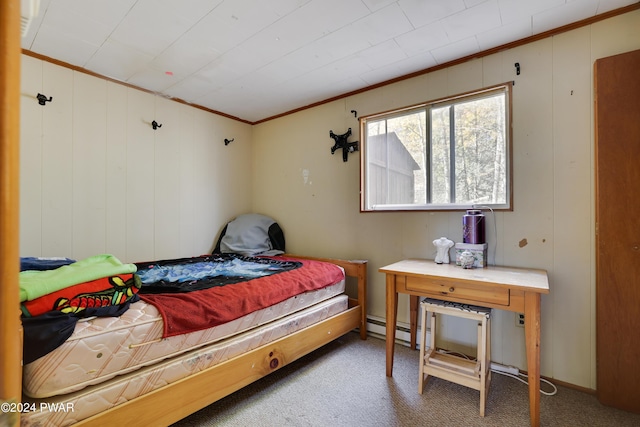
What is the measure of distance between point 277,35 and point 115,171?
1.78 m

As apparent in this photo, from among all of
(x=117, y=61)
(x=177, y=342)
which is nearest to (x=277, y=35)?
(x=117, y=61)

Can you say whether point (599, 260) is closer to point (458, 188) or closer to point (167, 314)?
point (458, 188)

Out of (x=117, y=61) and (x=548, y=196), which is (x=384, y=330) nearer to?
(x=548, y=196)

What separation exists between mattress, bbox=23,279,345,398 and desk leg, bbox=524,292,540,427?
5.12 feet

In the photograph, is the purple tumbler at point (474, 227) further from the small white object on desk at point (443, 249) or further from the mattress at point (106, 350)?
the mattress at point (106, 350)

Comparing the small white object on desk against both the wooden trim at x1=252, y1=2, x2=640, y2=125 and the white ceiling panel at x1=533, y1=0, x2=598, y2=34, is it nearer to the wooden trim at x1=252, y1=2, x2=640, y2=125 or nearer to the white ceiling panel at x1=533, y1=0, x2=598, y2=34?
the wooden trim at x1=252, y1=2, x2=640, y2=125

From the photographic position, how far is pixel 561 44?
190cm

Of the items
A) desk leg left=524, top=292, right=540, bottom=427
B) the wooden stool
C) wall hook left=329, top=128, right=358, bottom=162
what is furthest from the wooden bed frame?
desk leg left=524, top=292, right=540, bottom=427

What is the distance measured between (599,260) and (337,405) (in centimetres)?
167

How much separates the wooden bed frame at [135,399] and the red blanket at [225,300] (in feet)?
0.76

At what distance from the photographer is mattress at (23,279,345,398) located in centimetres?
106

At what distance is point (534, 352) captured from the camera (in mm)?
1492

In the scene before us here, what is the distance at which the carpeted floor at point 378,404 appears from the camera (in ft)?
5.08

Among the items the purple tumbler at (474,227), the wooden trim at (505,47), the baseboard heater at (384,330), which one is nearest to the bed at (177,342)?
the baseboard heater at (384,330)
